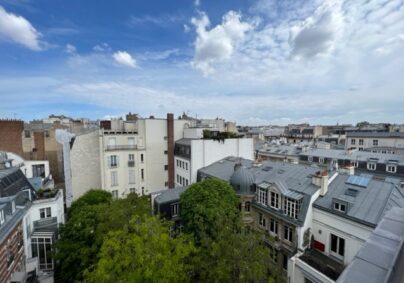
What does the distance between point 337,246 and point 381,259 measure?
16.7m

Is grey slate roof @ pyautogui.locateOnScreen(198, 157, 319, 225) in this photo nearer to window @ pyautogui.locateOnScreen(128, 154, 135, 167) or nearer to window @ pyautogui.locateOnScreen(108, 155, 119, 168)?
window @ pyautogui.locateOnScreen(128, 154, 135, 167)

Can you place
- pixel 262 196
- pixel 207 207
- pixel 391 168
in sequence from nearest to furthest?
pixel 207 207 < pixel 262 196 < pixel 391 168

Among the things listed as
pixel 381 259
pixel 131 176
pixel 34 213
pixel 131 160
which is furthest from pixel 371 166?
pixel 34 213

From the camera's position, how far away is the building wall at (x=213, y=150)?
1451 inches

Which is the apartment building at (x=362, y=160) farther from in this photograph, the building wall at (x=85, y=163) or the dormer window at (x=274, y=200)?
the building wall at (x=85, y=163)

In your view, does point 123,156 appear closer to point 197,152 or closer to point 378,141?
point 197,152

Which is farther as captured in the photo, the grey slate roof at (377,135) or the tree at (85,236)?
the grey slate roof at (377,135)

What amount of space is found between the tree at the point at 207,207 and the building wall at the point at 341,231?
22.8 feet

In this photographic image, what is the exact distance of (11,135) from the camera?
3572cm

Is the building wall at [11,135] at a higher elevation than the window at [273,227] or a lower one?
higher

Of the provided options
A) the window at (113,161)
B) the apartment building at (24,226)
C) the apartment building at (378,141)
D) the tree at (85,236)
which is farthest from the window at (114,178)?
the apartment building at (378,141)

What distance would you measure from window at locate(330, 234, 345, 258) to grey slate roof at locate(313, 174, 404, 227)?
2.13 metres

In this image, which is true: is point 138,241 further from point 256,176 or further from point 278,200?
point 256,176

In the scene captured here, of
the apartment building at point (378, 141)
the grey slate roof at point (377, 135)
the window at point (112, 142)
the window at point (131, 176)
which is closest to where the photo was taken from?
the window at point (112, 142)
